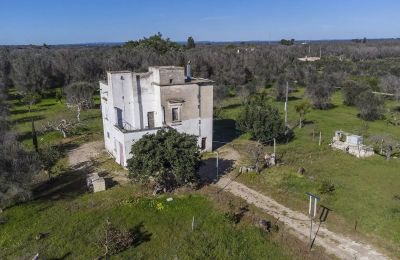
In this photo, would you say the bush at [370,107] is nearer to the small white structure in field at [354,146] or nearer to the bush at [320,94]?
the bush at [320,94]

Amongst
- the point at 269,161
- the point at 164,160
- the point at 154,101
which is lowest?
the point at 269,161

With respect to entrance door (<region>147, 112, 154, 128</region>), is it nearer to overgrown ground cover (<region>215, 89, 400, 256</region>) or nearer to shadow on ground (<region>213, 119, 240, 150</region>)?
shadow on ground (<region>213, 119, 240, 150</region>)

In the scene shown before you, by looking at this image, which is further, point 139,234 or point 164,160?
point 164,160

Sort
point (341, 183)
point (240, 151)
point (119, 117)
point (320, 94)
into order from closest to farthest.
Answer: point (341, 183) → point (119, 117) → point (240, 151) → point (320, 94)

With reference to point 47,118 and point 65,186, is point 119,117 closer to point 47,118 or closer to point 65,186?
point 65,186

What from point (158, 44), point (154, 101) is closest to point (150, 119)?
point (154, 101)

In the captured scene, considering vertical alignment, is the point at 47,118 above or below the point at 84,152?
above

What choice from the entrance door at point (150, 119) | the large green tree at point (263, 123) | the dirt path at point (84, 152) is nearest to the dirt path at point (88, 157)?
the dirt path at point (84, 152)
